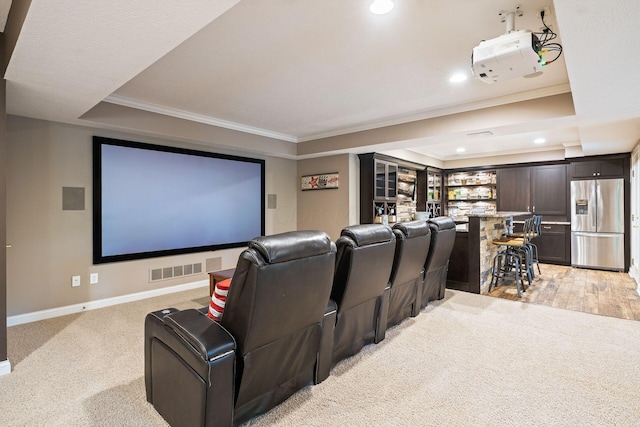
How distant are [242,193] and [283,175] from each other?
1082 mm

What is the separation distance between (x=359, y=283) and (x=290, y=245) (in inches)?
34.2

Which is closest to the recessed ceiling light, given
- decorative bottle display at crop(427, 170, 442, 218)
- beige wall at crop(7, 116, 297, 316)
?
beige wall at crop(7, 116, 297, 316)

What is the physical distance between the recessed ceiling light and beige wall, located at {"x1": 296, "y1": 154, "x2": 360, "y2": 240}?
2650 mm

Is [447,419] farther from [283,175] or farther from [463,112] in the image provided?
[283,175]

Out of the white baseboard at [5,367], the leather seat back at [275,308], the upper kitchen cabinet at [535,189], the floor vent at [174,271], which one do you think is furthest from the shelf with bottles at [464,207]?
the white baseboard at [5,367]

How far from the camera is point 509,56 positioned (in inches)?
76.1

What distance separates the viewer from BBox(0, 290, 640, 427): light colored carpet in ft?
6.31

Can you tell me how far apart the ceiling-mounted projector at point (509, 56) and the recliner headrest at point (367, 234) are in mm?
1249

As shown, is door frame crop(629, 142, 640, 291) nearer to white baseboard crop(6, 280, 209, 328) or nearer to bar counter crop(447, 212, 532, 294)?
bar counter crop(447, 212, 532, 294)

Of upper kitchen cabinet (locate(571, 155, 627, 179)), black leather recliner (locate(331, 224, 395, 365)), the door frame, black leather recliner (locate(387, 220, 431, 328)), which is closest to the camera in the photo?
black leather recliner (locate(331, 224, 395, 365))

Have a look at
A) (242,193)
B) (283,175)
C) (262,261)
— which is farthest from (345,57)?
(283,175)

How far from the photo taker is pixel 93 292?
13.1 feet

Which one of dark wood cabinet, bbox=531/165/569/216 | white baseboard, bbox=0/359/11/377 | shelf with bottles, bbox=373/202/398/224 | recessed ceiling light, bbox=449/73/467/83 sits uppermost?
recessed ceiling light, bbox=449/73/467/83

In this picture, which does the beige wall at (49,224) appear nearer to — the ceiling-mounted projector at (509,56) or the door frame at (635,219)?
the ceiling-mounted projector at (509,56)
